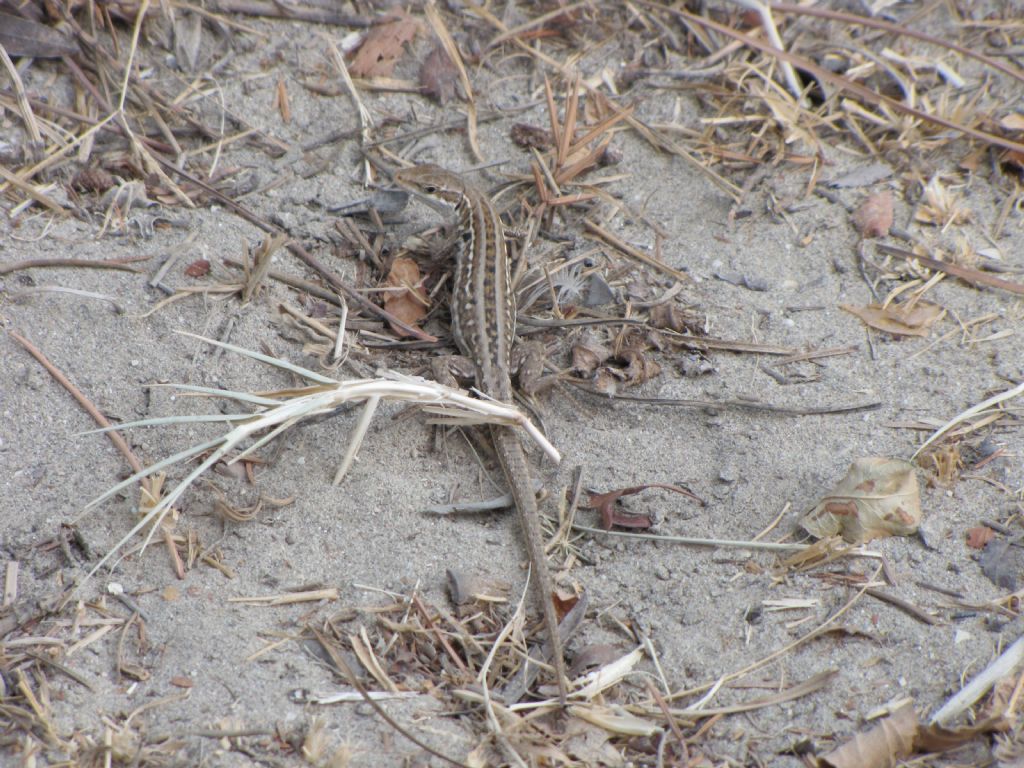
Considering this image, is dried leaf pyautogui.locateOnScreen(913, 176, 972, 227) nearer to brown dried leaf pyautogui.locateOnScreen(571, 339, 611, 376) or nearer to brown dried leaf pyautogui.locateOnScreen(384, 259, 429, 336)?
brown dried leaf pyautogui.locateOnScreen(571, 339, 611, 376)

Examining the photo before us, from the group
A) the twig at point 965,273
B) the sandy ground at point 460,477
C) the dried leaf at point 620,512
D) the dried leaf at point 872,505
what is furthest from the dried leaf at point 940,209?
the dried leaf at point 620,512

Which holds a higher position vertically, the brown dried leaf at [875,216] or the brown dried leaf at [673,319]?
the brown dried leaf at [875,216]

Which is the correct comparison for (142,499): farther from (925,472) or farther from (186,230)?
(925,472)

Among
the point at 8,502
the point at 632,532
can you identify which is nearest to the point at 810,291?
the point at 632,532

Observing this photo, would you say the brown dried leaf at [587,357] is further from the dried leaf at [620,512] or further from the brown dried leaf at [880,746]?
the brown dried leaf at [880,746]

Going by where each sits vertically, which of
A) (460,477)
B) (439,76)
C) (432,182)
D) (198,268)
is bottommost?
(460,477)

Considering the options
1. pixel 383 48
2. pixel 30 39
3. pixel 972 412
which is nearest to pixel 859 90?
pixel 972 412

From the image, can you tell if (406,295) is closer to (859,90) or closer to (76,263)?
(76,263)
